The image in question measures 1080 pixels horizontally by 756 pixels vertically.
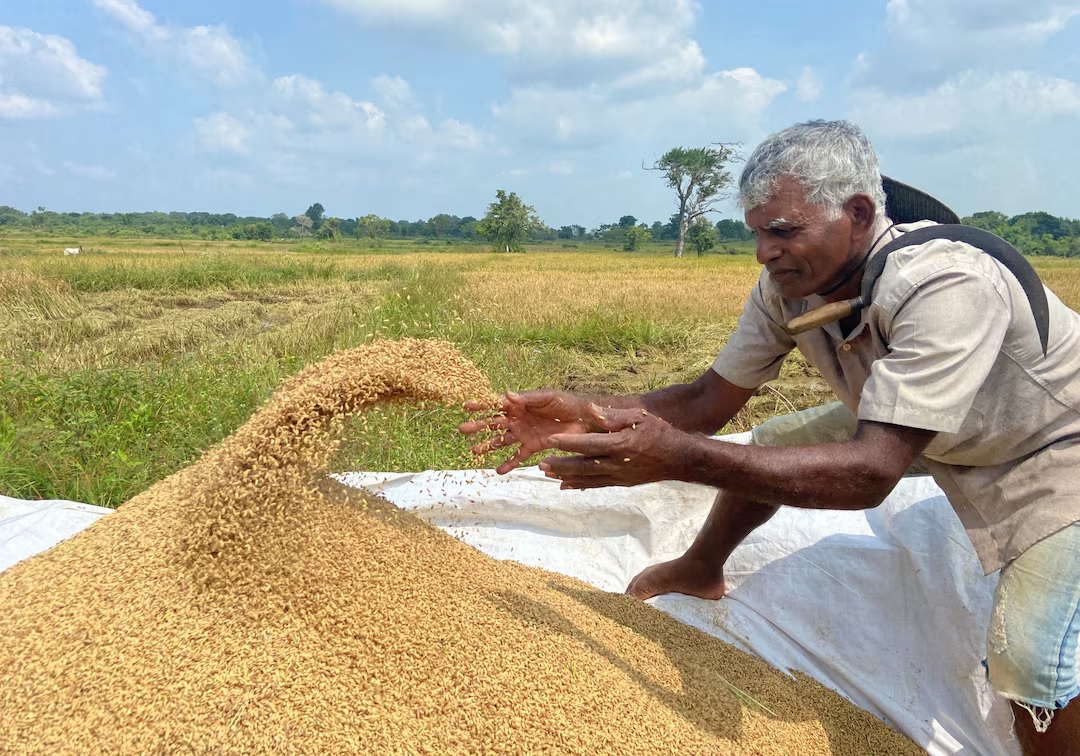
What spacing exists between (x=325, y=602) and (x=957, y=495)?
5.47ft

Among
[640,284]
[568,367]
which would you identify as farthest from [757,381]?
[640,284]

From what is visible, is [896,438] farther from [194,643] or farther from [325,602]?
[194,643]

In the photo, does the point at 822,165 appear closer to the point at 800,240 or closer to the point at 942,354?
the point at 800,240

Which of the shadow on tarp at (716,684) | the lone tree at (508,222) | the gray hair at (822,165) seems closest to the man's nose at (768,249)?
the gray hair at (822,165)

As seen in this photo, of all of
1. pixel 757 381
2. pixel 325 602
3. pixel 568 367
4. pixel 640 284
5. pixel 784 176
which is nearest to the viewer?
pixel 325 602

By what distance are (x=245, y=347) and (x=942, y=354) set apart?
195 inches

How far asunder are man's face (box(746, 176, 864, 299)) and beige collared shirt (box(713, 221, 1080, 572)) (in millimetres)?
113

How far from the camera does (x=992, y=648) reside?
5.58 feet

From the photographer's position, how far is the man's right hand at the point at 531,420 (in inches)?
74.0

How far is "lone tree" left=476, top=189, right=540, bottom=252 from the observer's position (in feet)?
146

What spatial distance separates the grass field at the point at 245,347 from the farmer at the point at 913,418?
97cm

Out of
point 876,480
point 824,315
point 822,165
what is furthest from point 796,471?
point 822,165

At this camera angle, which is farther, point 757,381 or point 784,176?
point 757,381

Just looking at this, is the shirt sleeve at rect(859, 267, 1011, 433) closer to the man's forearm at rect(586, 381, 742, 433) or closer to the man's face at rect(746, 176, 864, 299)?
the man's face at rect(746, 176, 864, 299)
